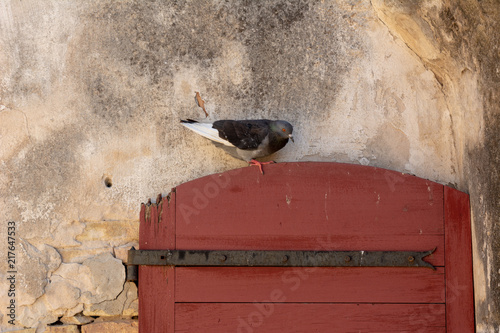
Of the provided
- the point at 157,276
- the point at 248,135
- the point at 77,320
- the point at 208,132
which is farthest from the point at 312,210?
the point at 77,320

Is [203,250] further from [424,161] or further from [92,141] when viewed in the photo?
[424,161]

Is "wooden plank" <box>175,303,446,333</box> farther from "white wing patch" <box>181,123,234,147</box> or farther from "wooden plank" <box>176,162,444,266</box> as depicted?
"white wing patch" <box>181,123,234,147</box>

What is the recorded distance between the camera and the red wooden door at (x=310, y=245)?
2.30 m

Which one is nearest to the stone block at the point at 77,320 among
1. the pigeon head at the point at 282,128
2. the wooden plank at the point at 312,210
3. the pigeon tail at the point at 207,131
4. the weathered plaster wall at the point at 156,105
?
the weathered plaster wall at the point at 156,105

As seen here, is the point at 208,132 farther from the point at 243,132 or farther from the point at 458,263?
the point at 458,263

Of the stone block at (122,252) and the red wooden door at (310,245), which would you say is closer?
the red wooden door at (310,245)

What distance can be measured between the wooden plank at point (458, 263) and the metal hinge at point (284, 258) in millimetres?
102

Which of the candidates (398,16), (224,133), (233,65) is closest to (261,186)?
(224,133)

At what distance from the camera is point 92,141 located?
253cm

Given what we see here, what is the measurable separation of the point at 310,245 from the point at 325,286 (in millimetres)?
184

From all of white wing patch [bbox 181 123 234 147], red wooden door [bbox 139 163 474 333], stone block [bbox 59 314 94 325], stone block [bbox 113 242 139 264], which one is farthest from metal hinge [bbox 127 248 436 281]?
white wing patch [bbox 181 123 234 147]

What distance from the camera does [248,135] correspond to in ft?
7.76

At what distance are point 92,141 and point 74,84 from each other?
0.96 ft

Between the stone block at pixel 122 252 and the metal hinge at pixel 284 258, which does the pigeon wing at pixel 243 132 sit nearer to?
the metal hinge at pixel 284 258
